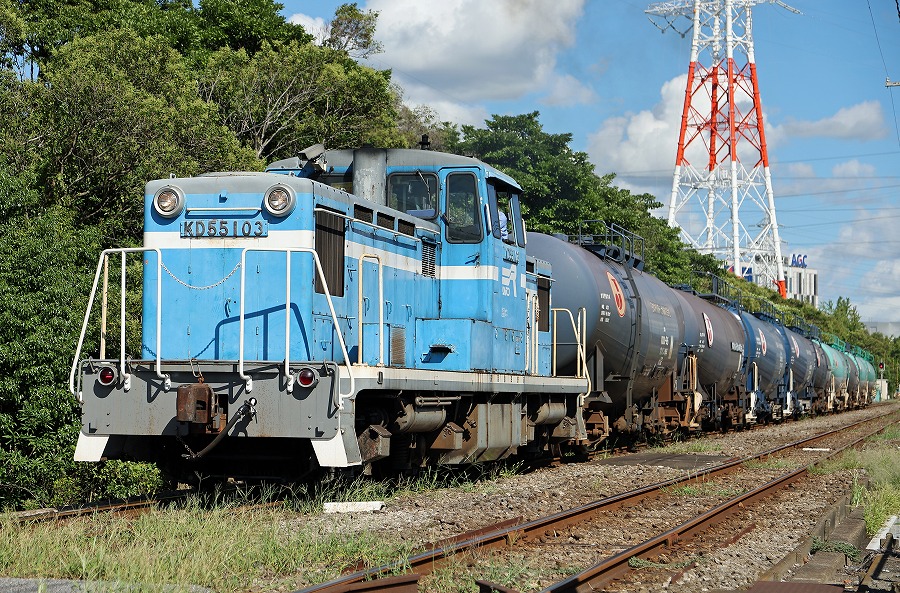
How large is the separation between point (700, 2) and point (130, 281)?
196ft

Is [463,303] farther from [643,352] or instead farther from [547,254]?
[643,352]

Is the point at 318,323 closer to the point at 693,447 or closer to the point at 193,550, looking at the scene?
the point at 193,550

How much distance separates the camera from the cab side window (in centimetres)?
1103

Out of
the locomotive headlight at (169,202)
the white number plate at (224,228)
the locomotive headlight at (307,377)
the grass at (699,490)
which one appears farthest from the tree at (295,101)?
the locomotive headlight at (307,377)

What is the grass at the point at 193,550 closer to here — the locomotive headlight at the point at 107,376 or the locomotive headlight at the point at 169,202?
the locomotive headlight at the point at 107,376

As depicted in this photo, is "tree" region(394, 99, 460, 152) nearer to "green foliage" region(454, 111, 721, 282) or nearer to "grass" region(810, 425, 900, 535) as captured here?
"green foliage" region(454, 111, 721, 282)

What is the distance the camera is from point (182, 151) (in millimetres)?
19875

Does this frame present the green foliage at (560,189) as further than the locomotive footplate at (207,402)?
Yes

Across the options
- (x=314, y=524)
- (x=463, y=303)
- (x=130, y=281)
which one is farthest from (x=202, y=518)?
(x=130, y=281)

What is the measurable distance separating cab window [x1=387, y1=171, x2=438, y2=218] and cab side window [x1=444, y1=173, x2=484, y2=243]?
181 mm

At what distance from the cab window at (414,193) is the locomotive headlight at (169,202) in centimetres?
249

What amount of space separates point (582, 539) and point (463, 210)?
4251mm

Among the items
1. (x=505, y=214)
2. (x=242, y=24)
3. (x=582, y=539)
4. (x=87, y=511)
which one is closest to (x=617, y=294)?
(x=505, y=214)

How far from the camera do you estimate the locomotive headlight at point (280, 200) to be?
354 inches
